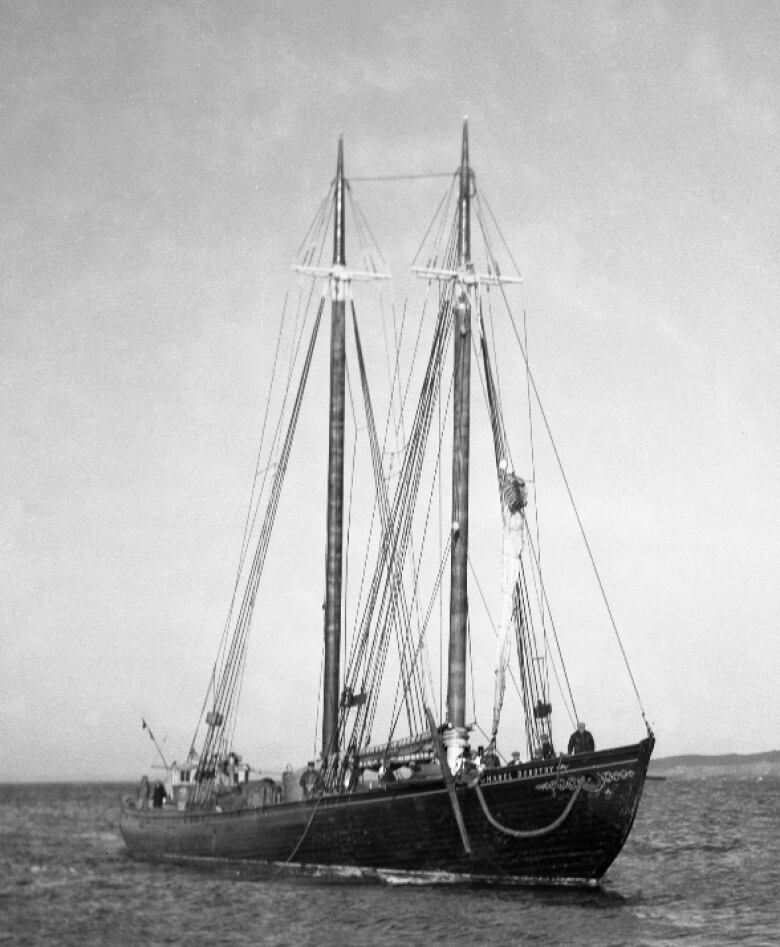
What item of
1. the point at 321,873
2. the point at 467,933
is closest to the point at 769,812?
the point at 321,873

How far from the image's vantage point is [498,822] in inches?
1292

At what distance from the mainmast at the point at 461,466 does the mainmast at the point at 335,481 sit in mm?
5083

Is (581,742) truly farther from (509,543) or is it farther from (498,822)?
(509,543)

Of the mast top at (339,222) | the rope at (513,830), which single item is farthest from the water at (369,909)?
the mast top at (339,222)

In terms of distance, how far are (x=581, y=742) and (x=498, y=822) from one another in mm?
3282

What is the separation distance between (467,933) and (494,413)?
19.9 m

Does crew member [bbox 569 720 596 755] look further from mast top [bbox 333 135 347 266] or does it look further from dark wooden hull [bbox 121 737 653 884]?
mast top [bbox 333 135 347 266]

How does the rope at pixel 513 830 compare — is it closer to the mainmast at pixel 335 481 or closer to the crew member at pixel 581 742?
the crew member at pixel 581 742

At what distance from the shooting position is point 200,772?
1890 inches

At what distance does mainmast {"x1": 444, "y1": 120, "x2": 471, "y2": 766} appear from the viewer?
39.9m

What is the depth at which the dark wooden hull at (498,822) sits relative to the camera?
32.1 m

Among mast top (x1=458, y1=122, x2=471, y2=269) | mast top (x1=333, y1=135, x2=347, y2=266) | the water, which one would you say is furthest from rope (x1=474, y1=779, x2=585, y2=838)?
mast top (x1=333, y1=135, x2=347, y2=266)

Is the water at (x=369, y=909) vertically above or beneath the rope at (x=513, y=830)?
beneath

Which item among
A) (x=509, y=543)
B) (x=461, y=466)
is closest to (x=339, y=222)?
(x=461, y=466)
